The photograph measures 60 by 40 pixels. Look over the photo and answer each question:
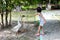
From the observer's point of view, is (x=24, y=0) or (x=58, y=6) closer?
(x=24, y=0)

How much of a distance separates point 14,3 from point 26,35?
253cm

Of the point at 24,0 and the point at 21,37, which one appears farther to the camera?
the point at 24,0

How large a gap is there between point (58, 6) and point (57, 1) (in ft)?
10.5

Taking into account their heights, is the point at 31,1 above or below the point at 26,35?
above

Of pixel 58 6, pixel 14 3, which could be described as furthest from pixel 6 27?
pixel 58 6

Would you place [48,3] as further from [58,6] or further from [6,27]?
[6,27]

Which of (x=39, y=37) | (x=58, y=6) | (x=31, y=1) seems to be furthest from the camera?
(x=58, y=6)

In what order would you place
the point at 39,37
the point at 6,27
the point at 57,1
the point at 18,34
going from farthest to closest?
the point at 57,1, the point at 6,27, the point at 18,34, the point at 39,37

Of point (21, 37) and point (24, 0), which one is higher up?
point (24, 0)

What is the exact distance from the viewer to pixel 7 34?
35.3 ft

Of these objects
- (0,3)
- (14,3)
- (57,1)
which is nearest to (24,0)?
(14,3)

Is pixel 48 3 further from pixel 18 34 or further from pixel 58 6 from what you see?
pixel 18 34

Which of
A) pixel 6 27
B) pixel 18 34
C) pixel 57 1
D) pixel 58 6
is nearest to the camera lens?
pixel 18 34

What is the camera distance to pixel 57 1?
34.0 m
